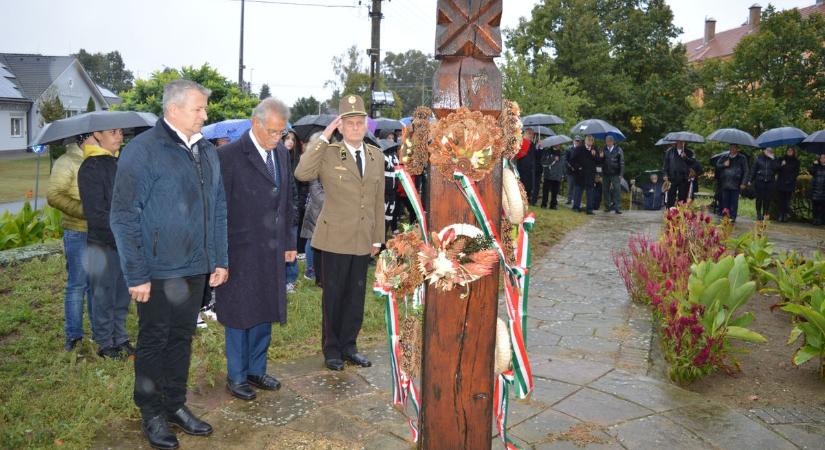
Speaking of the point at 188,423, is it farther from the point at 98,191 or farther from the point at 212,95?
the point at 212,95

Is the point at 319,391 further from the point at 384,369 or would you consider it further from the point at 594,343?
the point at 594,343

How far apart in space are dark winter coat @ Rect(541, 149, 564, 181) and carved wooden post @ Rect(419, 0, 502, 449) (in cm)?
1288

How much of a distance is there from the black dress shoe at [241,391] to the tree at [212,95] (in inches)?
353

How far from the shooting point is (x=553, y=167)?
1528 cm

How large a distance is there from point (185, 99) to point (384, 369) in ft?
8.18

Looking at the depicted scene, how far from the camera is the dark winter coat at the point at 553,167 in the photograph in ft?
50.1

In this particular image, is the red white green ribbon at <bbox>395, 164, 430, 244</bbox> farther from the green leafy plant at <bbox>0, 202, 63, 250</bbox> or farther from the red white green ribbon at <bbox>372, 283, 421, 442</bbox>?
the green leafy plant at <bbox>0, 202, 63, 250</bbox>

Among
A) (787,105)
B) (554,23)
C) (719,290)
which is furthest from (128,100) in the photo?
(554,23)

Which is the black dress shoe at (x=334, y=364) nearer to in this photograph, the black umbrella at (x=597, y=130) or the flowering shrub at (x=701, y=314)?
the flowering shrub at (x=701, y=314)

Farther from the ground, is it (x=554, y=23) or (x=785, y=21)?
(x=554, y=23)

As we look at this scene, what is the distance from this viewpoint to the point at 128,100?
486 inches

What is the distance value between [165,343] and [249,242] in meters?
0.90

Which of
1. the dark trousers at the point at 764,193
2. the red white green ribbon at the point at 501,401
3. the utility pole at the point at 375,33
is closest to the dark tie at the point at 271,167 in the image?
the red white green ribbon at the point at 501,401

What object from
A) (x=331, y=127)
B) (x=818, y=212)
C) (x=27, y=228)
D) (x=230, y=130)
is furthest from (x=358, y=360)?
(x=818, y=212)
